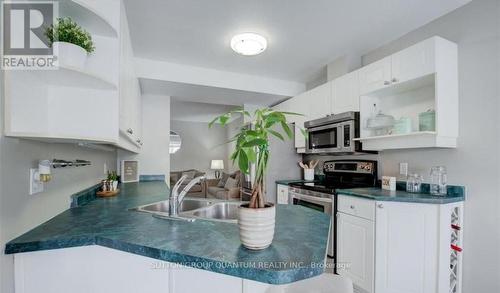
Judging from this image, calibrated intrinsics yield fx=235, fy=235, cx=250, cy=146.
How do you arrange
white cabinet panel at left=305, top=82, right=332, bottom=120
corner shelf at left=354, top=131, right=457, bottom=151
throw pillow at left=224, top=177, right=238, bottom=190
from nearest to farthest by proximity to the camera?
corner shelf at left=354, top=131, right=457, bottom=151 < white cabinet panel at left=305, top=82, right=332, bottom=120 < throw pillow at left=224, top=177, right=238, bottom=190

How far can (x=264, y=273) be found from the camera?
0.71 metres

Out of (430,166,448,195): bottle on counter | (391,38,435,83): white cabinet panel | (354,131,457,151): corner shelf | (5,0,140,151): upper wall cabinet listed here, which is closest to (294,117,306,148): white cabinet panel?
(354,131,457,151): corner shelf

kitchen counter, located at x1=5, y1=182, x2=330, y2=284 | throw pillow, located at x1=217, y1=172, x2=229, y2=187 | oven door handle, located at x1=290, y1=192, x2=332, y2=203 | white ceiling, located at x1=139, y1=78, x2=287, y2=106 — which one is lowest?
throw pillow, located at x1=217, y1=172, x2=229, y2=187

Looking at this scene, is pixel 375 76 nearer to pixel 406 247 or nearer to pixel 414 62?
pixel 414 62

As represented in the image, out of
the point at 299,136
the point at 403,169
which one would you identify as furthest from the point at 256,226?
the point at 299,136

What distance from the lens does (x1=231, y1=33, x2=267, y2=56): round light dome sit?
2.29m

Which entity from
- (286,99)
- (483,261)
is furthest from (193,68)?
(483,261)

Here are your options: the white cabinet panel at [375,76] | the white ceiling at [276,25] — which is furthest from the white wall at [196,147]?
the white cabinet panel at [375,76]

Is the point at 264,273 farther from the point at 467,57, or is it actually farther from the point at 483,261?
the point at 467,57

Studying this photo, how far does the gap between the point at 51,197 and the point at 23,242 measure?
1.33ft

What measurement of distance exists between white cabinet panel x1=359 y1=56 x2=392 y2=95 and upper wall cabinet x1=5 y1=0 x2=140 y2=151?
2.22m

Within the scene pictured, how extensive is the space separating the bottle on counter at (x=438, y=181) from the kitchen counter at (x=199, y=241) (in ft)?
4.32

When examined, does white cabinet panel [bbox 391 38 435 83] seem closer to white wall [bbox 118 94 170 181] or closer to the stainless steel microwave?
the stainless steel microwave

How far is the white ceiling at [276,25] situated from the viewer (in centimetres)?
189
